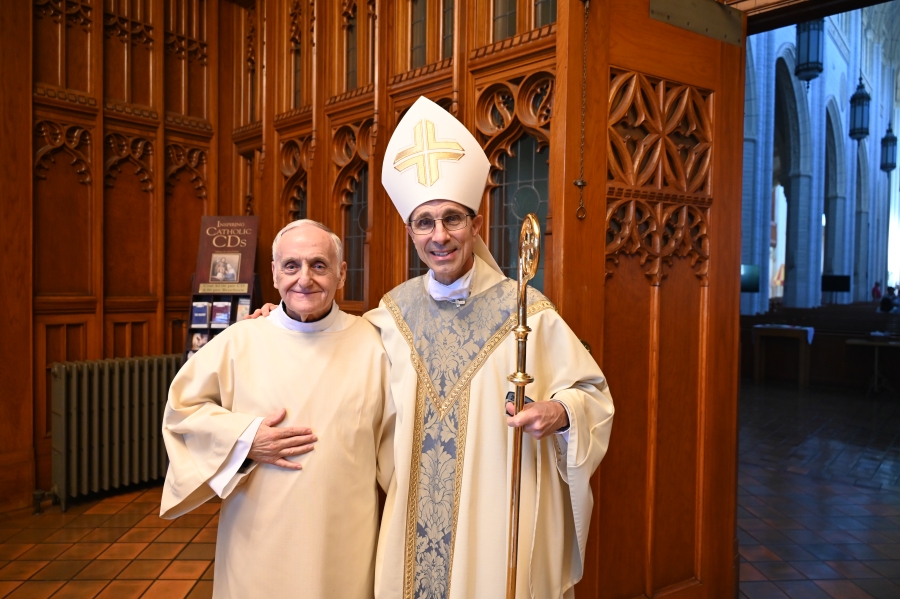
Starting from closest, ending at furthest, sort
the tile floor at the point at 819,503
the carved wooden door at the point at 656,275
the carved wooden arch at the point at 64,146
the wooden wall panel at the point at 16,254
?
the carved wooden door at the point at 656,275, the tile floor at the point at 819,503, the wooden wall panel at the point at 16,254, the carved wooden arch at the point at 64,146

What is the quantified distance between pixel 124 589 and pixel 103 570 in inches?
11.7

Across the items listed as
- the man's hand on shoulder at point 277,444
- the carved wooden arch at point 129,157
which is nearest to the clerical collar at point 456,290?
the man's hand on shoulder at point 277,444

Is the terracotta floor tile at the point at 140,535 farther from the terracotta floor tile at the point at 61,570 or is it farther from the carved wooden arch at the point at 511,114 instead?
the carved wooden arch at the point at 511,114

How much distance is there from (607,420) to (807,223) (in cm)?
1772

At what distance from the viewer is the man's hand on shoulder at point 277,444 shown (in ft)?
5.70

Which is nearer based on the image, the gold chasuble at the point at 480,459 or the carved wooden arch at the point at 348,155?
the gold chasuble at the point at 480,459

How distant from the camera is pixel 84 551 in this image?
11.3 feet

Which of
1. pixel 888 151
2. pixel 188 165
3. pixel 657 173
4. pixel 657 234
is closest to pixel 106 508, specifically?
pixel 188 165

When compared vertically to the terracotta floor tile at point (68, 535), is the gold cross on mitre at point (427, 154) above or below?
above

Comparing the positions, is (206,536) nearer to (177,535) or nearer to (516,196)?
(177,535)

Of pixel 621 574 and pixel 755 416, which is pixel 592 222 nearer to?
pixel 621 574

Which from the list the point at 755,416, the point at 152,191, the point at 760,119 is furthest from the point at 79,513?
the point at 760,119

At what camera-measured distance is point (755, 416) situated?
7.24 m

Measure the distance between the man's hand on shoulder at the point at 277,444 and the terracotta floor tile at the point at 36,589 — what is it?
2.07m
